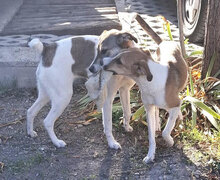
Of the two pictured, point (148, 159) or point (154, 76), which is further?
point (148, 159)

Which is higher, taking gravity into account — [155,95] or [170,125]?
[155,95]

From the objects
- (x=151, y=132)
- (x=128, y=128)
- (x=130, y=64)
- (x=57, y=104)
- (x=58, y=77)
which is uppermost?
(x=130, y=64)

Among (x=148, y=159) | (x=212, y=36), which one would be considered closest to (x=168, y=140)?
(x=148, y=159)

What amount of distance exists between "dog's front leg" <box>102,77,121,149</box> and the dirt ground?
0.08m

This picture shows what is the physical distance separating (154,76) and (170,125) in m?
0.54

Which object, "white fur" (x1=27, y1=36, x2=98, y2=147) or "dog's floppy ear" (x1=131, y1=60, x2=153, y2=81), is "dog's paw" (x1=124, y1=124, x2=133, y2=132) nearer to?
"white fur" (x1=27, y1=36, x2=98, y2=147)

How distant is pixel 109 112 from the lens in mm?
4414

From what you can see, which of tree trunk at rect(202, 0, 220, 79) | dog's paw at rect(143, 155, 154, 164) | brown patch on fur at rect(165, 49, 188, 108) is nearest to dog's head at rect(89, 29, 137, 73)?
brown patch on fur at rect(165, 49, 188, 108)

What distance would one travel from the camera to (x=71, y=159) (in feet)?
14.2

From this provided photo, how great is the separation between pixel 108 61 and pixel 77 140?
1236mm

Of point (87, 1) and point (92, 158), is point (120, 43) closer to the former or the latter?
point (92, 158)

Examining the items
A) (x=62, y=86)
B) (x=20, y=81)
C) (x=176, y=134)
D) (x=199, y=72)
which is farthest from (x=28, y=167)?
(x=199, y=72)

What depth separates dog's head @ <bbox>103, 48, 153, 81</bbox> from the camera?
149 inches

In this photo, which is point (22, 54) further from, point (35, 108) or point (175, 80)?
point (175, 80)
